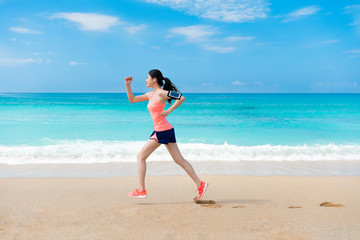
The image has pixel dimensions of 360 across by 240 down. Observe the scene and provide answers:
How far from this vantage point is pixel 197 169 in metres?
7.29

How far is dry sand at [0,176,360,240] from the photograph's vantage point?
128 inches

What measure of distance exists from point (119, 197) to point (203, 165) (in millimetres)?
3289

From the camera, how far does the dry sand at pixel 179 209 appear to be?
10.7 ft

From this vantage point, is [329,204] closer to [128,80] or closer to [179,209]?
[179,209]

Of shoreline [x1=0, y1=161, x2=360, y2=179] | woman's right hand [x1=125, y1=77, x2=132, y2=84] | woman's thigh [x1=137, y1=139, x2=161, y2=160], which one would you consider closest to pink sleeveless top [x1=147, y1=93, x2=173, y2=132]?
woman's thigh [x1=137, y1=139, x2=161, y2=160]

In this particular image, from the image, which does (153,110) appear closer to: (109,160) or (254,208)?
(254,208)

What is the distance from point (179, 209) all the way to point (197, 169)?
Answer: 321 cm

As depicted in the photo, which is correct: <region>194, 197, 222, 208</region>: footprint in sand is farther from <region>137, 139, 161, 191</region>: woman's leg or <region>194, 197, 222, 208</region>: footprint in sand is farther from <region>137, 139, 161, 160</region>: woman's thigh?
<region>137, 139, 161, 160</region>: woman's thigh

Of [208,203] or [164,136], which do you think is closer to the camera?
[164,136]

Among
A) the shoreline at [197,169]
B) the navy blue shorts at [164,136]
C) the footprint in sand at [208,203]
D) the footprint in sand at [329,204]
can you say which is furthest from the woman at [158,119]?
the shoreline at [197,169]

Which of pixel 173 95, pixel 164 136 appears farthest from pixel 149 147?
pixel 173 95

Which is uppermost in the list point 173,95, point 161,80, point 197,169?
point 161,80

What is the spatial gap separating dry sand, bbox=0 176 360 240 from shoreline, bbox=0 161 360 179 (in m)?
0.64

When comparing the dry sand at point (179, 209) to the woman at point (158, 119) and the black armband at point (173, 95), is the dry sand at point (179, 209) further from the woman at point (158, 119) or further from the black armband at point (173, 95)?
the black armband at point (173, 95)
